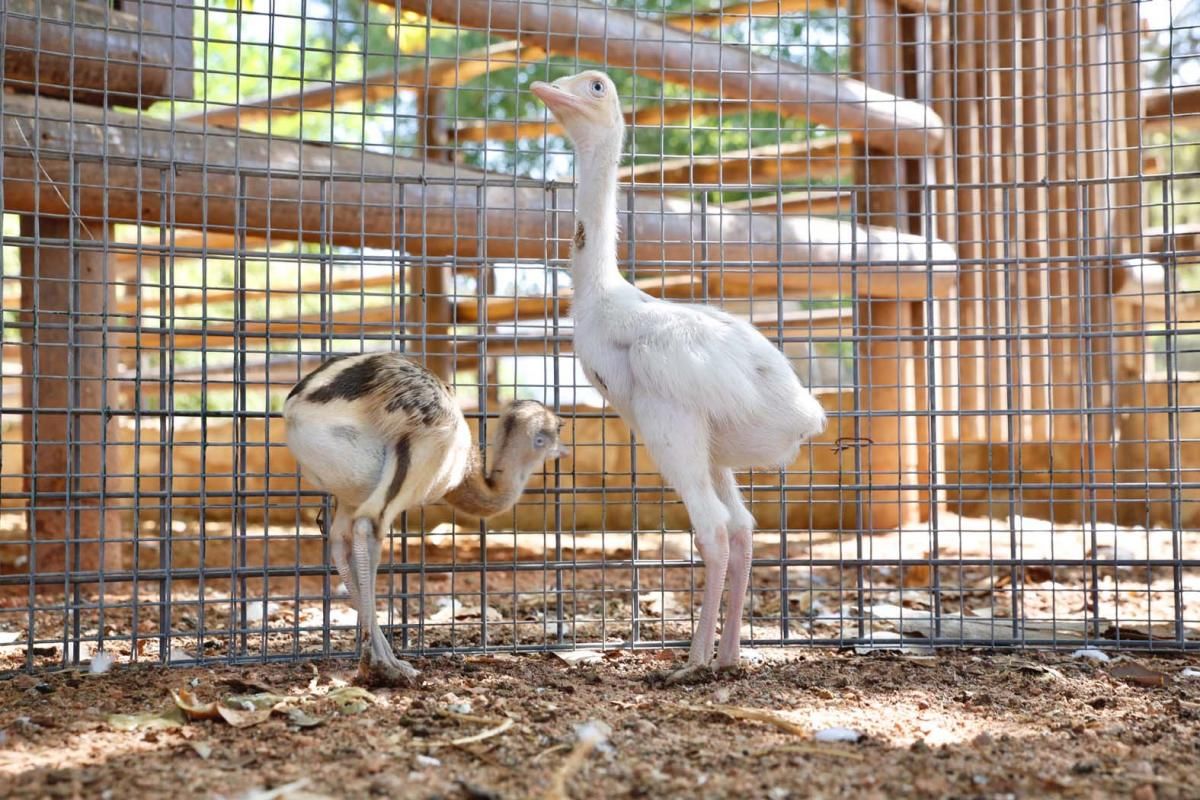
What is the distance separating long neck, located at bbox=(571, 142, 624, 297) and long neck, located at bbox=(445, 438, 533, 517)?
97 centimetres

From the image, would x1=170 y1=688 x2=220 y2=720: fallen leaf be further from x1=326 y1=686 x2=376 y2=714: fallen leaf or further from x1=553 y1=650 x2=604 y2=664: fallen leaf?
x1=553 y1=650 x2=604 y2=664: fallen leaf

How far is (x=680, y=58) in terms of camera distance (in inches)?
318

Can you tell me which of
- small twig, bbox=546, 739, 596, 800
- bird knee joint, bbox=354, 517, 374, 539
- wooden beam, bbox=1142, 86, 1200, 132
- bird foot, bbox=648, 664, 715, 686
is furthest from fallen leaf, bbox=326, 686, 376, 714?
wooden beam, bbox=1142, 86, 1200, 132


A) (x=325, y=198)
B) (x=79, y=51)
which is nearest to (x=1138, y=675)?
(x=325, y=198)

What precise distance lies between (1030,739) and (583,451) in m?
7.83

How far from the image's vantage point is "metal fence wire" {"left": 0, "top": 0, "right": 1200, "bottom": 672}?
555cm

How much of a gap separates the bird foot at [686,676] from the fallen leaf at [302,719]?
151cm

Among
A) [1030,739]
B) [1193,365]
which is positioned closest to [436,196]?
[1030,739]

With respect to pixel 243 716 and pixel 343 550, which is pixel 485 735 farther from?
pixel 343 550

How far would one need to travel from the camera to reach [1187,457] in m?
10.2

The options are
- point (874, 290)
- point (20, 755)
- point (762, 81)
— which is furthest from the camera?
point (874, 290)

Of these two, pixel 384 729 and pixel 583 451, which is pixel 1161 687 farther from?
pixel 583 451

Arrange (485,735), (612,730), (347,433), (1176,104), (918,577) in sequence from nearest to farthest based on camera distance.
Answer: (485,735) < (612,730) < (347,433) < (918,577) < (1176,104)

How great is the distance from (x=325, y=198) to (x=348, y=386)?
1.62 meters
